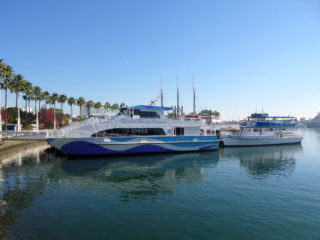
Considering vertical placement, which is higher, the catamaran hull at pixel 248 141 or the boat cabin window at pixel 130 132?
the boat cabin window at pixel 130 132

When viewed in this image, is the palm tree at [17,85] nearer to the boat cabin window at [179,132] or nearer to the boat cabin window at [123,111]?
the boat cabin window at [123,111]

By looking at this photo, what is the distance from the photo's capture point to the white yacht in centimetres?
3181

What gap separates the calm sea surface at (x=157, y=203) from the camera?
22.1 ft

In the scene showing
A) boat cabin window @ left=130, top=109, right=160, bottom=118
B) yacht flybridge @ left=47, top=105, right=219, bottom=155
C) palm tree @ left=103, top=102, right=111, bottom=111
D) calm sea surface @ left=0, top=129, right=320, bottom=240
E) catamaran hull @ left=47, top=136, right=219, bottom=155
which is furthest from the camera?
palm tree @ left=103, top=102, right=111, bottom=111

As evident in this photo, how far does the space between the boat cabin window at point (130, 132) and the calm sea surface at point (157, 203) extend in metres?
4.78

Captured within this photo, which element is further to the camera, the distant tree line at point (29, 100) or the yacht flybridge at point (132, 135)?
the distant tree line at point (29, 100)

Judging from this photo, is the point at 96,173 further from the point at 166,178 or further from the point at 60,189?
the point at 166,178

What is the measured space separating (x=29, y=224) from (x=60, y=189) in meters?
4.00

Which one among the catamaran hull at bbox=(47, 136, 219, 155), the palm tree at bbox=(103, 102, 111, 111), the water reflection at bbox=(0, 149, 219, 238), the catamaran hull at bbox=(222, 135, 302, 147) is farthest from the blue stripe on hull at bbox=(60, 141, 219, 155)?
the palm tree at bbox=(103, 102, 111, 111)

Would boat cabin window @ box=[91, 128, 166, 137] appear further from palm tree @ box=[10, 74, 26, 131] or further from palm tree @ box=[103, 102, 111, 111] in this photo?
palm tree @ box=[103, 102, 111, 111]

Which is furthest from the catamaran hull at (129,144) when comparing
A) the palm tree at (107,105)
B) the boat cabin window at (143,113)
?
the palm tree at (107,105)

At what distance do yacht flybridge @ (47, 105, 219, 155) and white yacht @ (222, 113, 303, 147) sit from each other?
28.9ft

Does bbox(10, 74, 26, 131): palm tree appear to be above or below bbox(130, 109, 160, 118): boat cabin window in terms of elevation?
above

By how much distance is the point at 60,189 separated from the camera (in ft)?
35.9
